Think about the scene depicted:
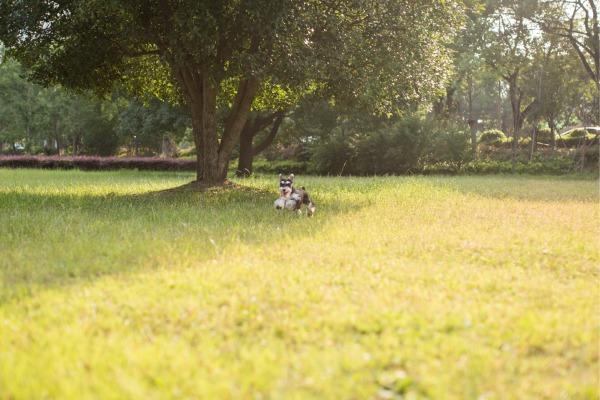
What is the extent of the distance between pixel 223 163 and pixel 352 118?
19654 millimetres

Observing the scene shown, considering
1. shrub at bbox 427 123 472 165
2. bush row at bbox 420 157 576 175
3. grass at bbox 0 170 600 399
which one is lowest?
grass at bbox 0 170 600 399

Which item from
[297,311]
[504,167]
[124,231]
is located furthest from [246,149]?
A: [297,311]

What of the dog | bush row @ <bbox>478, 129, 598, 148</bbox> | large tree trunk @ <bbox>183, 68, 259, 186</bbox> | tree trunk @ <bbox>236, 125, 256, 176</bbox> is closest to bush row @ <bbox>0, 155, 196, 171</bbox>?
tree trunk @ <bbox>236, 125, 256, 176</bbox>

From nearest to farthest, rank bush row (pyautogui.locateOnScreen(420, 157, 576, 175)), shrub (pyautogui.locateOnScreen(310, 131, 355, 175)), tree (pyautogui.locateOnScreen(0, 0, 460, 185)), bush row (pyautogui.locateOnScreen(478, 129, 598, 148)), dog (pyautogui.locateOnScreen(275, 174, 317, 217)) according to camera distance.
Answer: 1. dog (pyautogui.locateOnScreen(275, 174, 317, 217))
2. tree (pyautogui.locateOnScreen(0, 0, 460, 185))
3. bush row (pyautogui.locateOnScreen(420, 157, 576, 175))
4. shrub (pyautogui.locateOnScreen(310, 131, 355, 175))
5. bush row (pyautogui.locateOnScreen(478, 129, 598, 148))

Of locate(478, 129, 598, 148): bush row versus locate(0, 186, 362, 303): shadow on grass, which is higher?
locate(478, 129, 598, 148): bush row

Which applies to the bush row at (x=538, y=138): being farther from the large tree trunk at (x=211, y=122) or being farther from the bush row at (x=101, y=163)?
the large tree trunk at (x=211, y=122)

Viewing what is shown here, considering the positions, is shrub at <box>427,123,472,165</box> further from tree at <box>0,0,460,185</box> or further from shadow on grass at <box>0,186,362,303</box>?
shadow on grass at <box>0,186,362,303</box>

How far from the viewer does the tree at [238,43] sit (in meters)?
13.5

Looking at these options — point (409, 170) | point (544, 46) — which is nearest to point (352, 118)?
point (409, 170)

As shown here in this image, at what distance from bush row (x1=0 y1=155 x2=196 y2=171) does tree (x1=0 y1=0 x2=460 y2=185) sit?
2330cm

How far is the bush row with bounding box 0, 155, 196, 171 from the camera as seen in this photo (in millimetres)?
40938

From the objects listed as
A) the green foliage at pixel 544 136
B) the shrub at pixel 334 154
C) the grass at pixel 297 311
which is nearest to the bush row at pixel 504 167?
the shrub at pixel 334 154

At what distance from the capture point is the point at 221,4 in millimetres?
13508

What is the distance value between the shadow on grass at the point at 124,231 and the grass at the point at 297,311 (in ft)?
0.18
